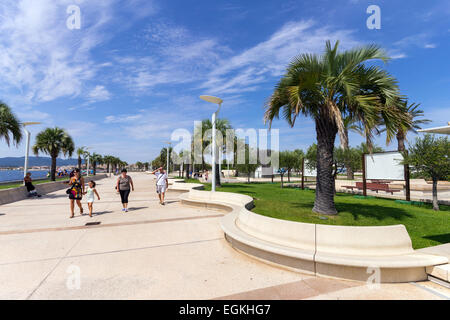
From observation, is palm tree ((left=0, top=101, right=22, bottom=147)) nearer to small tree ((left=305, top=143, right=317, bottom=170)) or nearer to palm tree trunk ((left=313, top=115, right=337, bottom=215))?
palm tree trunk ((left=313, top=115, right=337, bottom=215))

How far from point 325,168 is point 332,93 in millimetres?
2116

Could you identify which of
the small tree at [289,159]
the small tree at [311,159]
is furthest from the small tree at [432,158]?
the small tree at [289,159]

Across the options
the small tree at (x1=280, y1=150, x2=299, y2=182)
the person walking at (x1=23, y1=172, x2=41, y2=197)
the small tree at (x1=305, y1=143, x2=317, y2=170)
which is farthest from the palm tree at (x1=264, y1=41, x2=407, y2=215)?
the small tree at (x1=280, y1=150, x2=299, y2=182)

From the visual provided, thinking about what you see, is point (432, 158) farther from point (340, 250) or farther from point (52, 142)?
point (52, 142)

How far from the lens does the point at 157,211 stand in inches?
374

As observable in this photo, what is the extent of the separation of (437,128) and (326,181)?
107 inches

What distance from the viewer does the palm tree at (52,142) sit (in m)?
24.5

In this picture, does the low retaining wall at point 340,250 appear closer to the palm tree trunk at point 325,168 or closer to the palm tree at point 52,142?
the palm tree trunk at point 325,168

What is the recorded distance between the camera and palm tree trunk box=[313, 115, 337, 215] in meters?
6.67

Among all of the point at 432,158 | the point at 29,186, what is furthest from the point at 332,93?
the point at 29,186

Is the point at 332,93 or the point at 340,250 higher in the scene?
the point at 332,93

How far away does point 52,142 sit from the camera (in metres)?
24.7

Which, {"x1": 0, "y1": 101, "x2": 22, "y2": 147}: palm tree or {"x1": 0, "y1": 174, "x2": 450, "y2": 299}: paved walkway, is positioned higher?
{"x1": 0, "y1": 101, "x2": 22, "y2": 147}: palm tree

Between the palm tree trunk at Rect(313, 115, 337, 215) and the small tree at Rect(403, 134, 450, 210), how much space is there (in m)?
5.64
